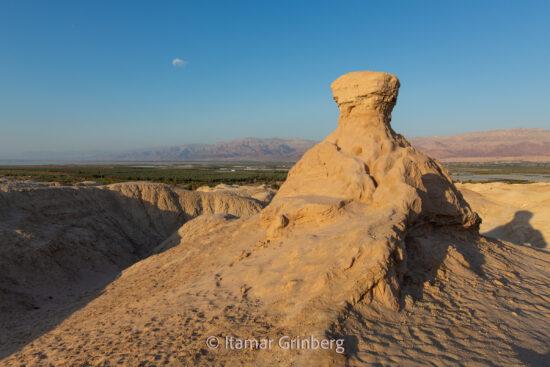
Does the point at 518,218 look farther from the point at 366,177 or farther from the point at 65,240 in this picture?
Answer: the point at 65,240

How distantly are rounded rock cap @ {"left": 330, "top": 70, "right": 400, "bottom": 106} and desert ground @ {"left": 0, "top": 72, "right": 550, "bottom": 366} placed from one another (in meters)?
0.04

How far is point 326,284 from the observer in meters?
5.13

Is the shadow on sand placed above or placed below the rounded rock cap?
below

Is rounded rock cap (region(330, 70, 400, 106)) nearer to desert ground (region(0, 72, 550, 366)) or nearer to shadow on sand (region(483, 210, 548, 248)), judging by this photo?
desert ground (region(0, 72, 550, 366))

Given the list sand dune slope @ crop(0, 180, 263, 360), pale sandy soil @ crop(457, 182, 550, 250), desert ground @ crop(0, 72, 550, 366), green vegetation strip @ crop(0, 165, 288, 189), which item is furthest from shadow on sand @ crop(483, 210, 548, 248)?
green vegetation strip @ crop(0, 165, 288, 189)

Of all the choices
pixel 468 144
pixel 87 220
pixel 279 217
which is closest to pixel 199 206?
pixel 87 220

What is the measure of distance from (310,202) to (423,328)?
12.0ft

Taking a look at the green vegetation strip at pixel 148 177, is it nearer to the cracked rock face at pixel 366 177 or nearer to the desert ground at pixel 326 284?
the desert ground at pixel 326 284

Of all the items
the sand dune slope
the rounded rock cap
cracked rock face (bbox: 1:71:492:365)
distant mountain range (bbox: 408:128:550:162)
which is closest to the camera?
cracked rock face (bbox: 1:71:492:365)

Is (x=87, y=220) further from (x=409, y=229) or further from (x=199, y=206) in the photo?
(x=409, y=229)

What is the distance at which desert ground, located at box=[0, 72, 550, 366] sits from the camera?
14.3ft

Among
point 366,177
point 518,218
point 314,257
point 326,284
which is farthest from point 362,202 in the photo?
point 518,218

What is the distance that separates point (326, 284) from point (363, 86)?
6040 millimetres

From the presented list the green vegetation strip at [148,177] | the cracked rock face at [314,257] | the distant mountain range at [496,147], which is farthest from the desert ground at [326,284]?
the distant mountain range at [496,147]
